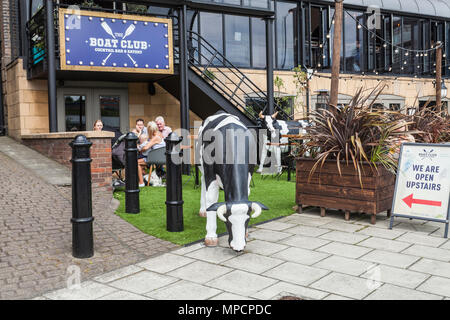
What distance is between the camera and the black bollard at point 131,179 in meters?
6.56

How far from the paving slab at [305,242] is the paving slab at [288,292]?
50.2 inches

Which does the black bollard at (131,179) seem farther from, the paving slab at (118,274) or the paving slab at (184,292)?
the paving slab at (184,292)

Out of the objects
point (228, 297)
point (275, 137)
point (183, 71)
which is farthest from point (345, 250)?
point (183, 71)

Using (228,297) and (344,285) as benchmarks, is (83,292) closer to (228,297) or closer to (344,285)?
(228,297)

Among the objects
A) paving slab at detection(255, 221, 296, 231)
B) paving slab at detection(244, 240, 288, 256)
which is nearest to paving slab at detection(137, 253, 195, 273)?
paving slab at detection(244, 240, 288, 256)

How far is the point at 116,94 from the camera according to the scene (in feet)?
44.4

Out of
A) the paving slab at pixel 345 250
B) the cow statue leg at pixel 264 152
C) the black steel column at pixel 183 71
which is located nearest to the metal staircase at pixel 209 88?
the black steel column at pixel 183 71

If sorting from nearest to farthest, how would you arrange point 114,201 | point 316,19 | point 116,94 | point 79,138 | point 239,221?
point 239,221, point 79,138, point 114,201, point 116,94, point 316,19

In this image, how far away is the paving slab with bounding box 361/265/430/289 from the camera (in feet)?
12.5

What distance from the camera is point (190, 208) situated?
23.0 ft

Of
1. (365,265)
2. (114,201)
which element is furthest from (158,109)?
(365,265)

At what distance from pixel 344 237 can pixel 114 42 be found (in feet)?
25.4
